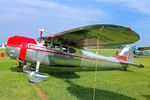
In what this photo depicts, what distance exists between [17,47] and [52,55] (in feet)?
5.33

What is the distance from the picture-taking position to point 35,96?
205 inches

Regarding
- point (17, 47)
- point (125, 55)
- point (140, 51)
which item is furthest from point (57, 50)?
point (140, 51)

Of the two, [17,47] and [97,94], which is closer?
[97,94]

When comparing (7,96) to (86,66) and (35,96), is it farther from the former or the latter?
(86,66)

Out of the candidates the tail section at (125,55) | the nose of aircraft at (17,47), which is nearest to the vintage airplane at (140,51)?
the tail section at (125,55)

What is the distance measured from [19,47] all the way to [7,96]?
3.37 metres

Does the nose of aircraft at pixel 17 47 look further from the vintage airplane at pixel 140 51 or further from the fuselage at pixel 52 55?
the vintage airplane at pixel 140 51

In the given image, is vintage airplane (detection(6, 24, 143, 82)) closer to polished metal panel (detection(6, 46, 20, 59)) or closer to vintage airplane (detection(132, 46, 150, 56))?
polished metal panel (detection(6, 46, 20, 59))

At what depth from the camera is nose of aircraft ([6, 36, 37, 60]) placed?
8055 mm

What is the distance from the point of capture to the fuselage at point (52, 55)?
8117 mm

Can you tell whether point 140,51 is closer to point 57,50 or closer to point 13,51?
point 57,50

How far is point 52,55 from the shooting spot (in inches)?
344

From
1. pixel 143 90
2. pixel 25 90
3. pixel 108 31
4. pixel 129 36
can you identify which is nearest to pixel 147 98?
pixel 143 90

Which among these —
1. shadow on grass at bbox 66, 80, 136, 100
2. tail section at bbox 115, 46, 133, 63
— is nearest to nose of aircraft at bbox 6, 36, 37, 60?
shadow on grass at bbox 66, 80, 136, 100
